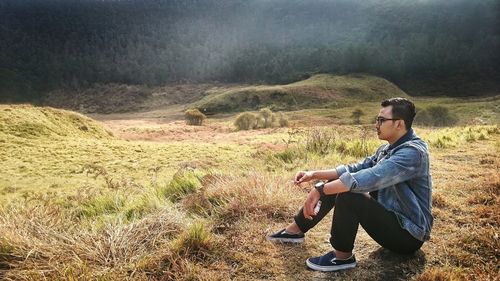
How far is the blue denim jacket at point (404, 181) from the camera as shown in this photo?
13.7ft

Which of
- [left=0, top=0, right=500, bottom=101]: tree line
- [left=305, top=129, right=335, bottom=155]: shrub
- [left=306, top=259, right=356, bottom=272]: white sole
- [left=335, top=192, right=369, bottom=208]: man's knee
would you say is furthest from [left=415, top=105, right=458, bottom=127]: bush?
[left=0, top=0, right=500, bottom=101]: tree line

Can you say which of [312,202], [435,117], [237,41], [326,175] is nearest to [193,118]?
[435,117]

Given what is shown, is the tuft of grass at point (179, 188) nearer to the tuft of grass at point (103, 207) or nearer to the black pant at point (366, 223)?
the tuft of grass at point (103, 207)

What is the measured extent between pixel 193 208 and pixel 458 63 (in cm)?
11454

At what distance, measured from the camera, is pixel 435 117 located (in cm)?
4806

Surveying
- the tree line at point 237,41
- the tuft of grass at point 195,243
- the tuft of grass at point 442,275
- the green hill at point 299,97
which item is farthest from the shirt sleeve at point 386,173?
the tree line at point 237,41

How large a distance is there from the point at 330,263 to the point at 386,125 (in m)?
1.74

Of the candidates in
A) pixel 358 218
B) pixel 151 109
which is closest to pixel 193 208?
pixel 358 218

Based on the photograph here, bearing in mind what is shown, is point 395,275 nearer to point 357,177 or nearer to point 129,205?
point 357,177

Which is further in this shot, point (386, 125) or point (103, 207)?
point (103, 207)

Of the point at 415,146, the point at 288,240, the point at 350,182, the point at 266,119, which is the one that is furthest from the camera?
the point at 266,119

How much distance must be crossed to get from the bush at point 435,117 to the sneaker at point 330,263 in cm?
4483

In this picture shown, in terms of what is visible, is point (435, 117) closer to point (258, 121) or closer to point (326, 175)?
point (258, 121)

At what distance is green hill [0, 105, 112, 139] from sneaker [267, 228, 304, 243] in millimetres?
24967
